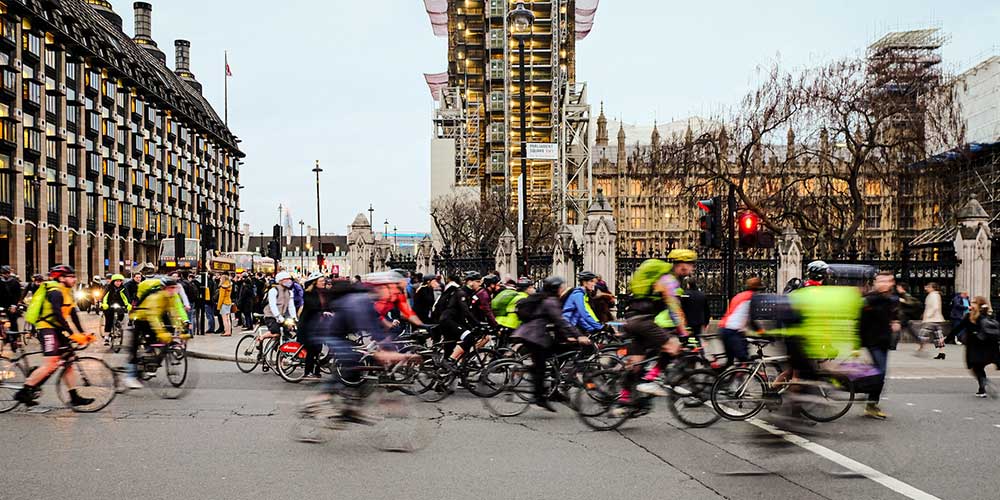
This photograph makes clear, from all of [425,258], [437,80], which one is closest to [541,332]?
[425,258]

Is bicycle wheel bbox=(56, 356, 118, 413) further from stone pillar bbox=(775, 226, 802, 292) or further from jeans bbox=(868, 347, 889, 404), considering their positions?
stone pillar bbox=(775, 226, 802, 292)

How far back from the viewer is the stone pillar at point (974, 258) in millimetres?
23438

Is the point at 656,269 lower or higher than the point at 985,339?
higher

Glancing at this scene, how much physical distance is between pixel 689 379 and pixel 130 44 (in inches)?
3498

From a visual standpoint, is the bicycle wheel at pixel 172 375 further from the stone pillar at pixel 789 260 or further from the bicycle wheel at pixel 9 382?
the stone pillar at pixel 789 260

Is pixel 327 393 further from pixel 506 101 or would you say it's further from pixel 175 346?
pixel 506 101

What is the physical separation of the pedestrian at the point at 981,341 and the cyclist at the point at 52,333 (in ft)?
38.7

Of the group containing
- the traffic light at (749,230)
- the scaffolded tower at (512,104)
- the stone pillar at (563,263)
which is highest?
the scaffolded tower at (512,104)

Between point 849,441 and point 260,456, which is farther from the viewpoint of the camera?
point 849,441

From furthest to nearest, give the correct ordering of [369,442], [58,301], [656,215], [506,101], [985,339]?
[656,215], [506,101], [985,339], [58,301], [369,442]

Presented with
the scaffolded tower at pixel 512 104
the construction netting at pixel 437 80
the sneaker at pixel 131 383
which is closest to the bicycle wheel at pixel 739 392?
the sneaker at pixel 131 383

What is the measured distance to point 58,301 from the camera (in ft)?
34.4

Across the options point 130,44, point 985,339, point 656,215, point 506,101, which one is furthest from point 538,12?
point 985,339

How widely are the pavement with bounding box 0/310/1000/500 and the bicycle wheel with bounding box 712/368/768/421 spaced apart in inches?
9.1
